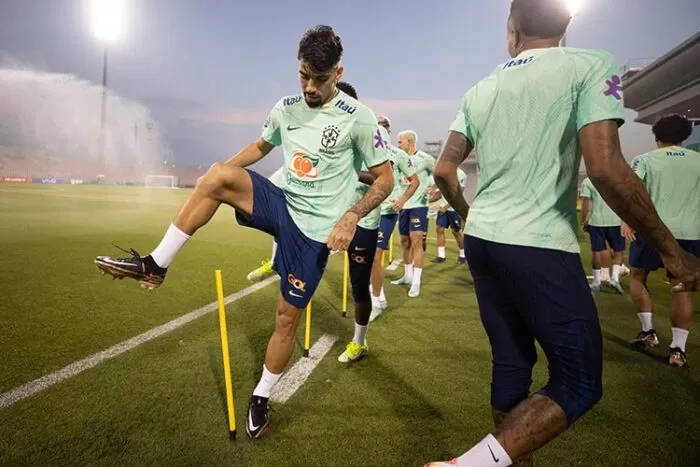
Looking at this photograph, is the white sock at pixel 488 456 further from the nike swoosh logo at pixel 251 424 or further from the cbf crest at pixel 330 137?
the cbf crest at pixel 330 137

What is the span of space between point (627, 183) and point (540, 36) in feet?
2.47

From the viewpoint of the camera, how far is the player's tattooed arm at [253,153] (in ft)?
9.91

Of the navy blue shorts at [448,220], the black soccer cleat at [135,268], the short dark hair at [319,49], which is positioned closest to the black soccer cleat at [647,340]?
the short dark hair at [319,49]

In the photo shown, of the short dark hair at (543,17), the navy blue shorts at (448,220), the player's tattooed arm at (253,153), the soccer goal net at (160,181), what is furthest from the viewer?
the soccer goal net at (160,181)

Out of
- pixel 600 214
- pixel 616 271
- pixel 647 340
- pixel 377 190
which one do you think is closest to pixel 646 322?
pixel 647 340

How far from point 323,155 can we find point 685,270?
203cm

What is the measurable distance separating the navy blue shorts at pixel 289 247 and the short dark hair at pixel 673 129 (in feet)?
Result: 12.6

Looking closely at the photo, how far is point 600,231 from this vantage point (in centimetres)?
772

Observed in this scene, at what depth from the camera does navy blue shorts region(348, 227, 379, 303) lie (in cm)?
420

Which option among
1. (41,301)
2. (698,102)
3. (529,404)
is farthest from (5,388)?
(698,102)

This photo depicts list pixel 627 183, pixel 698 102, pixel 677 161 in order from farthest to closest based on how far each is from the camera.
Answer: pixel 698 102
pixel 677 161
pixel 627 183

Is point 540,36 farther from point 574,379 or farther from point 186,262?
point 186,262

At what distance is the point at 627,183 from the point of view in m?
1.48

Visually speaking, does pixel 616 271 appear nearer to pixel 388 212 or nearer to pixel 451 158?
pixel 388 212
